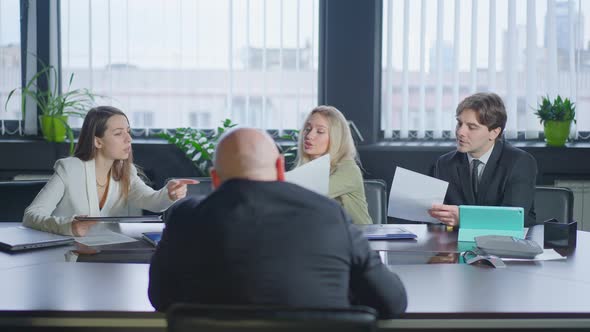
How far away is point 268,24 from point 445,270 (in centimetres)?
291

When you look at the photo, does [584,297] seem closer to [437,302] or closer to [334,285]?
[437,302]

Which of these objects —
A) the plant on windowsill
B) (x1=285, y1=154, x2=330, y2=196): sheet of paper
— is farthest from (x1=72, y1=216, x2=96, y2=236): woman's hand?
the plant on windowsill

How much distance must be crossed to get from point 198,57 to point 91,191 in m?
1.86

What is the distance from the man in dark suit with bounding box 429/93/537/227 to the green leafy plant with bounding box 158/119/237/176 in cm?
156

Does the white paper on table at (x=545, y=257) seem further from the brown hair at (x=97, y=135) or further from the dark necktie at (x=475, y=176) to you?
the brown hair at (x=97, y=135)

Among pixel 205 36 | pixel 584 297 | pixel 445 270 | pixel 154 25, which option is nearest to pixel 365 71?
pixel 205 36

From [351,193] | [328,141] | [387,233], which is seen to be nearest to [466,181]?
[351,193]

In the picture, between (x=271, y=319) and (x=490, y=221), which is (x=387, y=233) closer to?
(x=490, y=221)

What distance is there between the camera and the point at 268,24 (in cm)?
482

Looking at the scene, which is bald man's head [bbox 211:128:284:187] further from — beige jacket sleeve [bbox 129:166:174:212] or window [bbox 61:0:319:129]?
window [bbox 61:0:319:129]

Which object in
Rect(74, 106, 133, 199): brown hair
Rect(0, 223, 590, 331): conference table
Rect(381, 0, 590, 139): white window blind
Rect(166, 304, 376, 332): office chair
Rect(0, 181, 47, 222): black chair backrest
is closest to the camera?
Rect(166, 304, 376, 332): office chair

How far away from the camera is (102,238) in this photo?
267 centimetres

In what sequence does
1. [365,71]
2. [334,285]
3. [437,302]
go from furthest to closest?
1. [365,71]
2. [437,302]
3. [334,285]

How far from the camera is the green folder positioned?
107 inches
